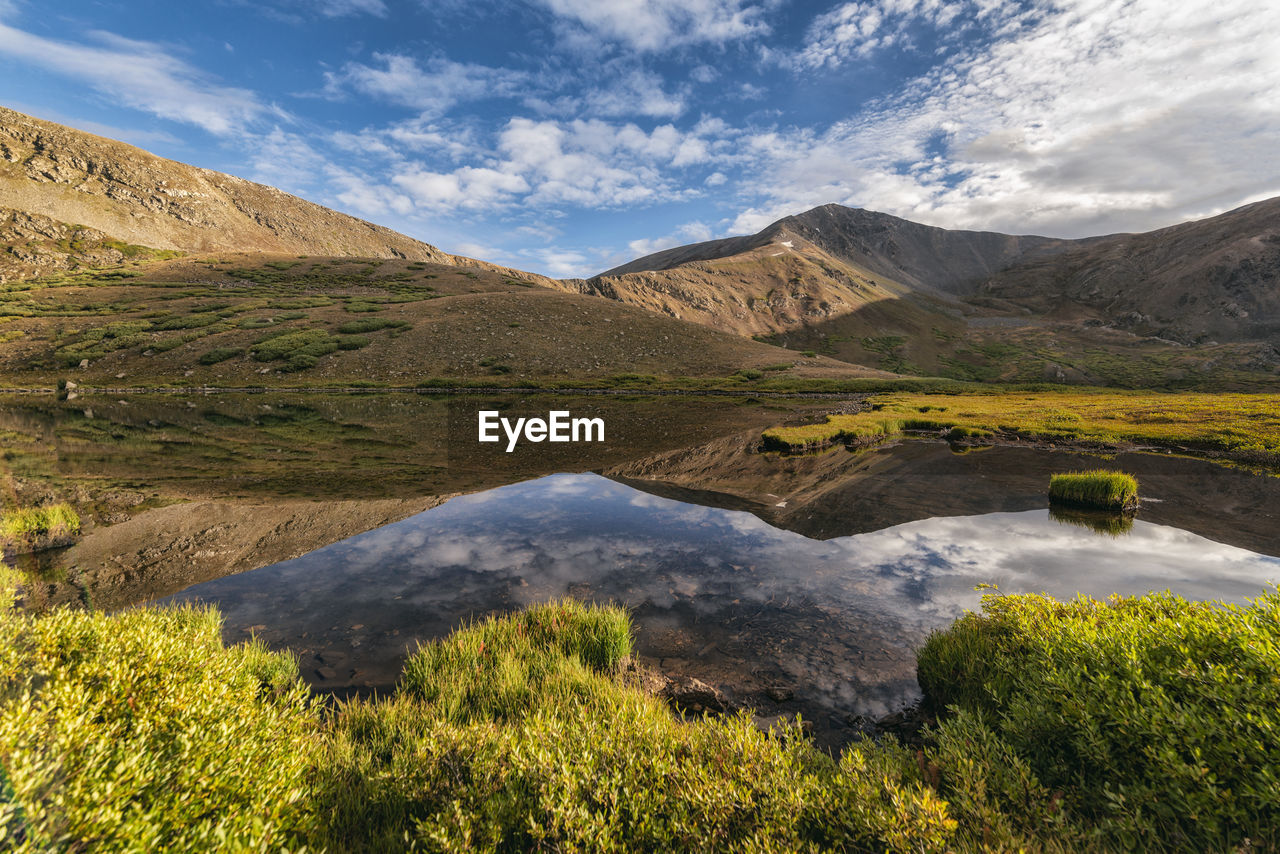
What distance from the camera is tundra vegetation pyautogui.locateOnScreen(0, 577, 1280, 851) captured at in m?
3.41

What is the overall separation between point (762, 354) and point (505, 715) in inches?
3813

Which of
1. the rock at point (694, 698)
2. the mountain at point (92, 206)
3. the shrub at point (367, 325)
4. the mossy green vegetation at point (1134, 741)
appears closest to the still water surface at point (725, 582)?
the rock at point (694, 698)

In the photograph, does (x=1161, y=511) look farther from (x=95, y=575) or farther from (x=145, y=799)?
(x=95, y=575)

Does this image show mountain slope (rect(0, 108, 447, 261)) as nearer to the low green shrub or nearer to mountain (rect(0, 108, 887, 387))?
mountain (rect(0, 108, 887, 387))

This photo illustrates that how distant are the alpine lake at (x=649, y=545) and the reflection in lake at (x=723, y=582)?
69 mm

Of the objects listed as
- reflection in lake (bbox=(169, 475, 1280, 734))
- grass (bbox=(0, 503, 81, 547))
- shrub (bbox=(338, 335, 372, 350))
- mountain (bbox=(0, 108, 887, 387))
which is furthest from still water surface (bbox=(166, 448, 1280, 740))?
shrub (bbox=(338, 335, 372, 350))

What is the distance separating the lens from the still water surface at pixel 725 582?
899 centimetres

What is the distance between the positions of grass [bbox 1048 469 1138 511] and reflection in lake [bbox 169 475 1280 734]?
1.81 meters

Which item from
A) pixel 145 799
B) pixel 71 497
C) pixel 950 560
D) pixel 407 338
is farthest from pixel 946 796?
pixel 407 338

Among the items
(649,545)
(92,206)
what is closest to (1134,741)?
(649,545)

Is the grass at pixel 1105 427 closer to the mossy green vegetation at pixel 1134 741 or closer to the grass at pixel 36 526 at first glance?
the mossy green vegetation at pixel 1134 741

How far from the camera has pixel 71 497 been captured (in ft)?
58.2

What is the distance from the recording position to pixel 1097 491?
19.8 metres

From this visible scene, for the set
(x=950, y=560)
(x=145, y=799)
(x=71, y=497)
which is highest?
(x=145, y=799)
